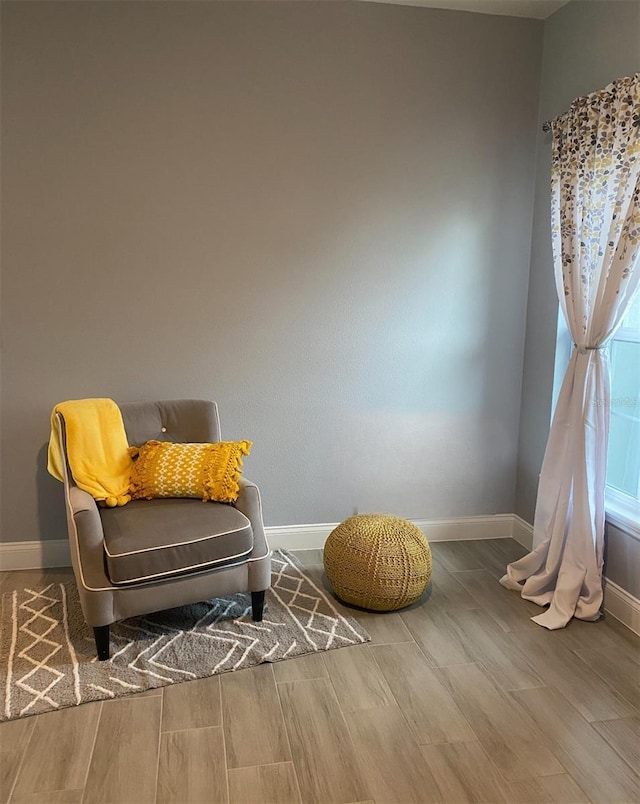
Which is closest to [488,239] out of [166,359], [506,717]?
[166,359]

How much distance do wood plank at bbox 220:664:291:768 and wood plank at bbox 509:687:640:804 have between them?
0.83m

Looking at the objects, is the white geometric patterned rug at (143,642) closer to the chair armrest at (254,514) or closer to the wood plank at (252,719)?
the wood plank at (252,719)

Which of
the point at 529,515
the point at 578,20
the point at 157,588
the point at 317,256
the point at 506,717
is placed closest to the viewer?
the point at 506,717

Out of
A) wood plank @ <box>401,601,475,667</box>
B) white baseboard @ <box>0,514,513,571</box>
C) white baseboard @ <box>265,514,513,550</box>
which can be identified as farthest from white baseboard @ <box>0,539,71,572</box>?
wood plank @ <box>401,601,475,667</box>

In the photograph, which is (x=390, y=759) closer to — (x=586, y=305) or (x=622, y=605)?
(x=622, y=605)

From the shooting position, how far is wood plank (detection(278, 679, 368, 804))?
200 centimetres

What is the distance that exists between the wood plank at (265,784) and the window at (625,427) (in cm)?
172

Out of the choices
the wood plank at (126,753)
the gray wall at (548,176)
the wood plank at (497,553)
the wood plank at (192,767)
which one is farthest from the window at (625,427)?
the wood plank at (126,753)

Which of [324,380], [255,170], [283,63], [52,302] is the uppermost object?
[283,63]

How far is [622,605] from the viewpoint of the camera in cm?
295

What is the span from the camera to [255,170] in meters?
3.31

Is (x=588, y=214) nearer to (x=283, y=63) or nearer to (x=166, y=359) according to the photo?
(x=283, y=63)

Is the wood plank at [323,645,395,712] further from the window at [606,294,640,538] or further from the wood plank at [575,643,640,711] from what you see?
the window at [606,294,640,538]

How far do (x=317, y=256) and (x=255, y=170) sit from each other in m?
0.49
